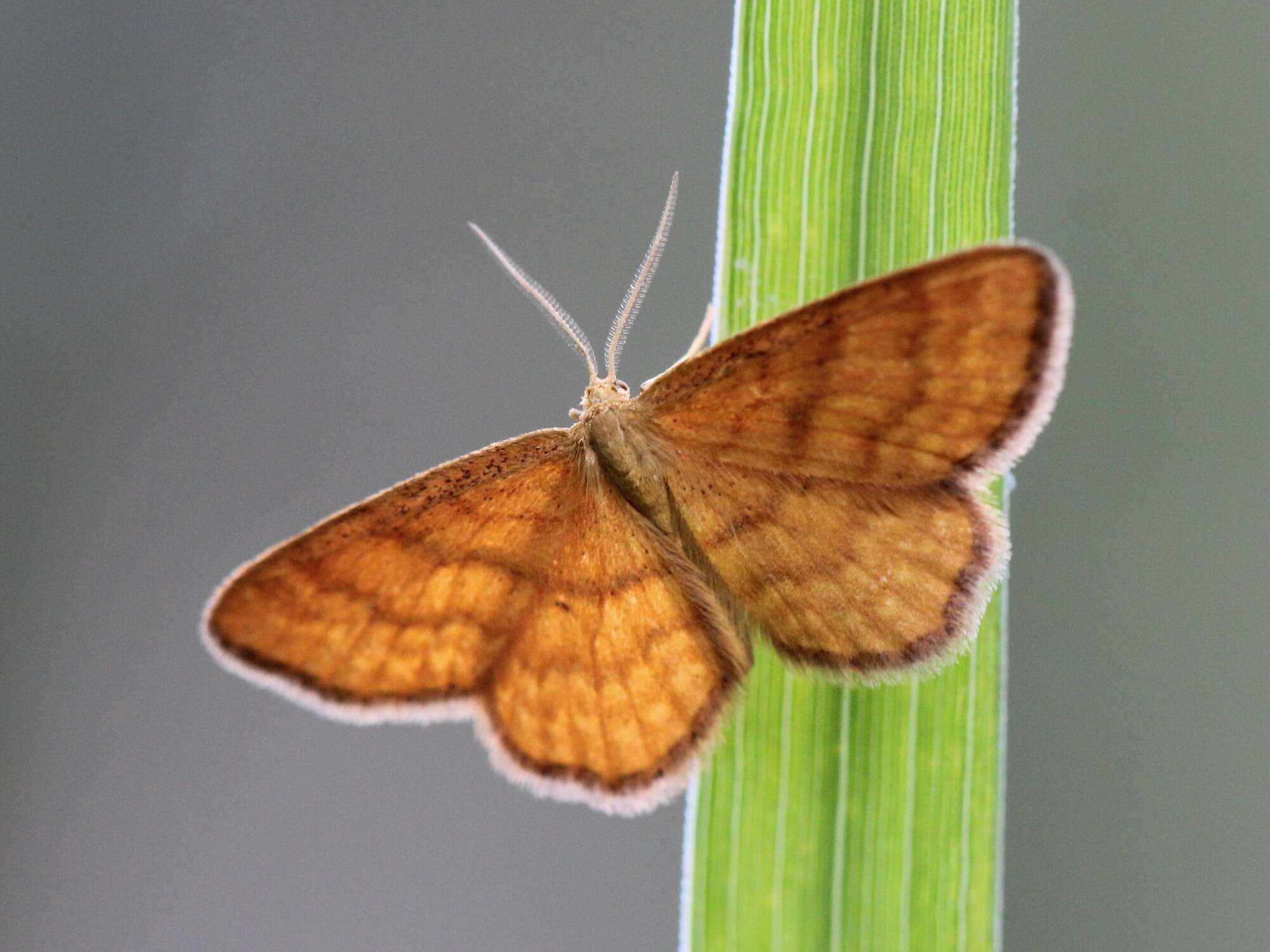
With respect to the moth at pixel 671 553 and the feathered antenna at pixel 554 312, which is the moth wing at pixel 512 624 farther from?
the feathered antenna at pixel 554 312

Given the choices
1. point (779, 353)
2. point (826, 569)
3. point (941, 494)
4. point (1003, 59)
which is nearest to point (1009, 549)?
point (941, 494)

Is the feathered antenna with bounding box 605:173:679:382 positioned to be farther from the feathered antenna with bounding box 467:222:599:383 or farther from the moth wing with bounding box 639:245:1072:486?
the moth wing with bounding box 639:245:1072:486

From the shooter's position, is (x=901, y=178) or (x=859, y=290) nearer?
(x=859, y=290)

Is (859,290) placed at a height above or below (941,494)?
above

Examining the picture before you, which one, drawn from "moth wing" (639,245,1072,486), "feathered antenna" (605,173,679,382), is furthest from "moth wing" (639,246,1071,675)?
"feathered antenna" (605,173,679,382)

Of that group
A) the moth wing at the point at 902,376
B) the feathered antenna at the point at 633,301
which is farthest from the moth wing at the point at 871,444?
the feathered antenna at the point at 633,301

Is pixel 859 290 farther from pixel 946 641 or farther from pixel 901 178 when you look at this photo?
pixel 946 641

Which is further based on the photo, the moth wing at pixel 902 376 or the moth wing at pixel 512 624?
the moth wing at pixel 512 624
